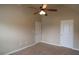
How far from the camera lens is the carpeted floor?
1634mm

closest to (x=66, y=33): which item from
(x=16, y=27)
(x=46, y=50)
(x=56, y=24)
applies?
(x=56, y=24)

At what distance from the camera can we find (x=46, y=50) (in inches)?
67.2

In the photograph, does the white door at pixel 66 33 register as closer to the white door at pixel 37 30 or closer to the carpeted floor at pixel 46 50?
the carpeted floor at pixel 46 50

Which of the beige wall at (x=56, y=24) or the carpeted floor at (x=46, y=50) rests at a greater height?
the beige wall at (x=56, y=24)

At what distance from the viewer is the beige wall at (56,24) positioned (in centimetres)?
171

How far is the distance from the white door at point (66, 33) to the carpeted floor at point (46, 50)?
0.09m

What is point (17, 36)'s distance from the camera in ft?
5.57

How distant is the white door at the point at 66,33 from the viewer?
1735 mm

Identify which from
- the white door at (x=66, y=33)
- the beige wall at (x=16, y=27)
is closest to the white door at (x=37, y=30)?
the beige wall at (x=16, y=27)

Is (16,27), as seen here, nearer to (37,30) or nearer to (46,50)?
(37,30)

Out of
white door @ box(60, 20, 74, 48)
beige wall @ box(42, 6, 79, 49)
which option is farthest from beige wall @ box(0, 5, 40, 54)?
white door @ box(60, 20, 74, 48)

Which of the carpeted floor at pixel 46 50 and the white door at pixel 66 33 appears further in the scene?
the white door at pixel 66 33
